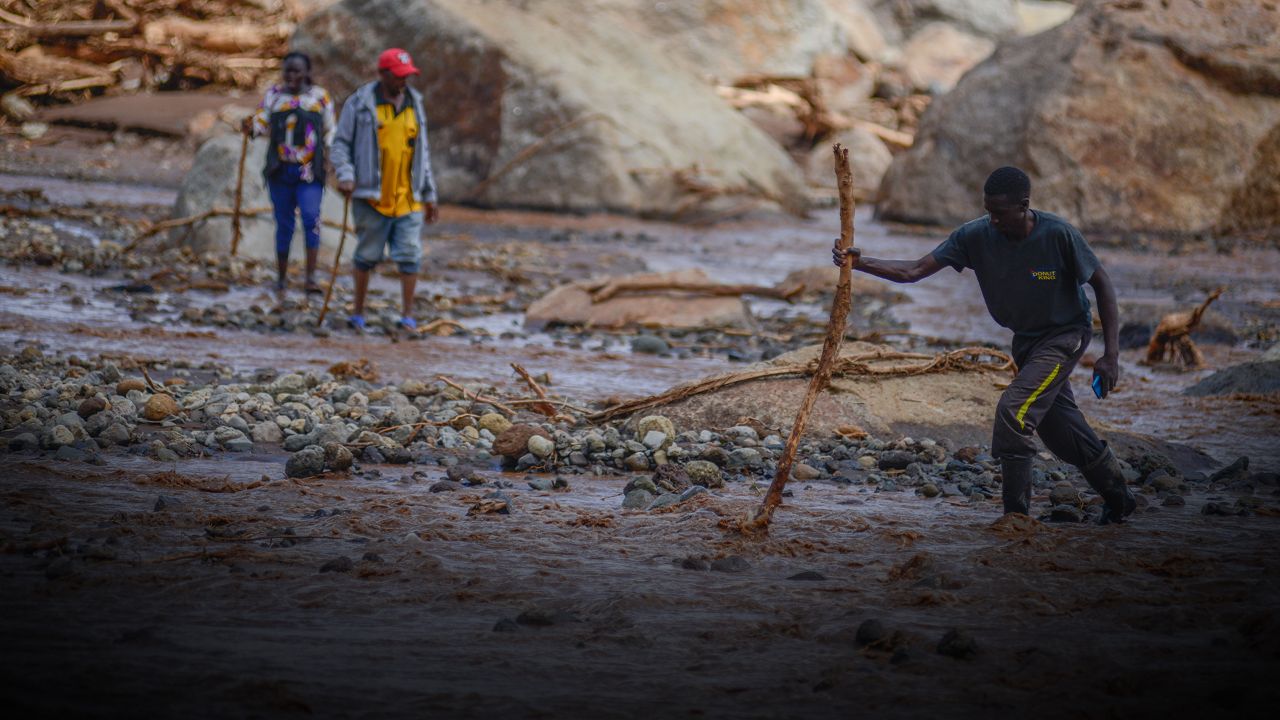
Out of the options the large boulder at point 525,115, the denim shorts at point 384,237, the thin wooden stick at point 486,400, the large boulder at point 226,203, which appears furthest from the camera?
the large boulder at point 525,115

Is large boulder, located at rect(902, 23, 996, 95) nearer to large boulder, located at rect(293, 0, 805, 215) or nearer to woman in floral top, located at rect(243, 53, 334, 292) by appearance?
large boulder, located at rect(293, 0, 805, 215)

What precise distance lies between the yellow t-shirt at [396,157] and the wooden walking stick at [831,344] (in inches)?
193

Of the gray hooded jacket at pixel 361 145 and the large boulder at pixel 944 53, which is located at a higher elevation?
the large boulder at pixel 944 53

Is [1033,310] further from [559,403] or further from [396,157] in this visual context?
[396,157]

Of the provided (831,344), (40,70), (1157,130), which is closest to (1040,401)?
(831,344)

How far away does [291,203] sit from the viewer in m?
10.4

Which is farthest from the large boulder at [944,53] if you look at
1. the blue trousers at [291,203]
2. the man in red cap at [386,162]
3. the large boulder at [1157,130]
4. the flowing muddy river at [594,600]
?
the flowing muddy river at [594,600]

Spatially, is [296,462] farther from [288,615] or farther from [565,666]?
[565,666]

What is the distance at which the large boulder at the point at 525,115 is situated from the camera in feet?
59.0

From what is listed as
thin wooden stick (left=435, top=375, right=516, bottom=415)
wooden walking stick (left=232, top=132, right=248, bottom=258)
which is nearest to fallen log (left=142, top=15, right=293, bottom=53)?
wooden walking stick (left=232, top=132, right=248, bottom=258)

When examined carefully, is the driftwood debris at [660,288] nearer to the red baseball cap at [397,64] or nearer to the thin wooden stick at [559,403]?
the red baseball cap at [397,64]

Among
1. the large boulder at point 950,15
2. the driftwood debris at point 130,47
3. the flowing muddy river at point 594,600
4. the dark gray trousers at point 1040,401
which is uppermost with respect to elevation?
the large boulder at point 950,15

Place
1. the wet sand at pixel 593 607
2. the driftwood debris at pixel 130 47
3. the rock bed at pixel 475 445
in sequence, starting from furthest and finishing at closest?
the driftwood debris at pixel 130 47
the rock bed at pixel 475 445
the wet sand at pixel 593 607

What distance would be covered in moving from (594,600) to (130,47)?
2269 centimetres
